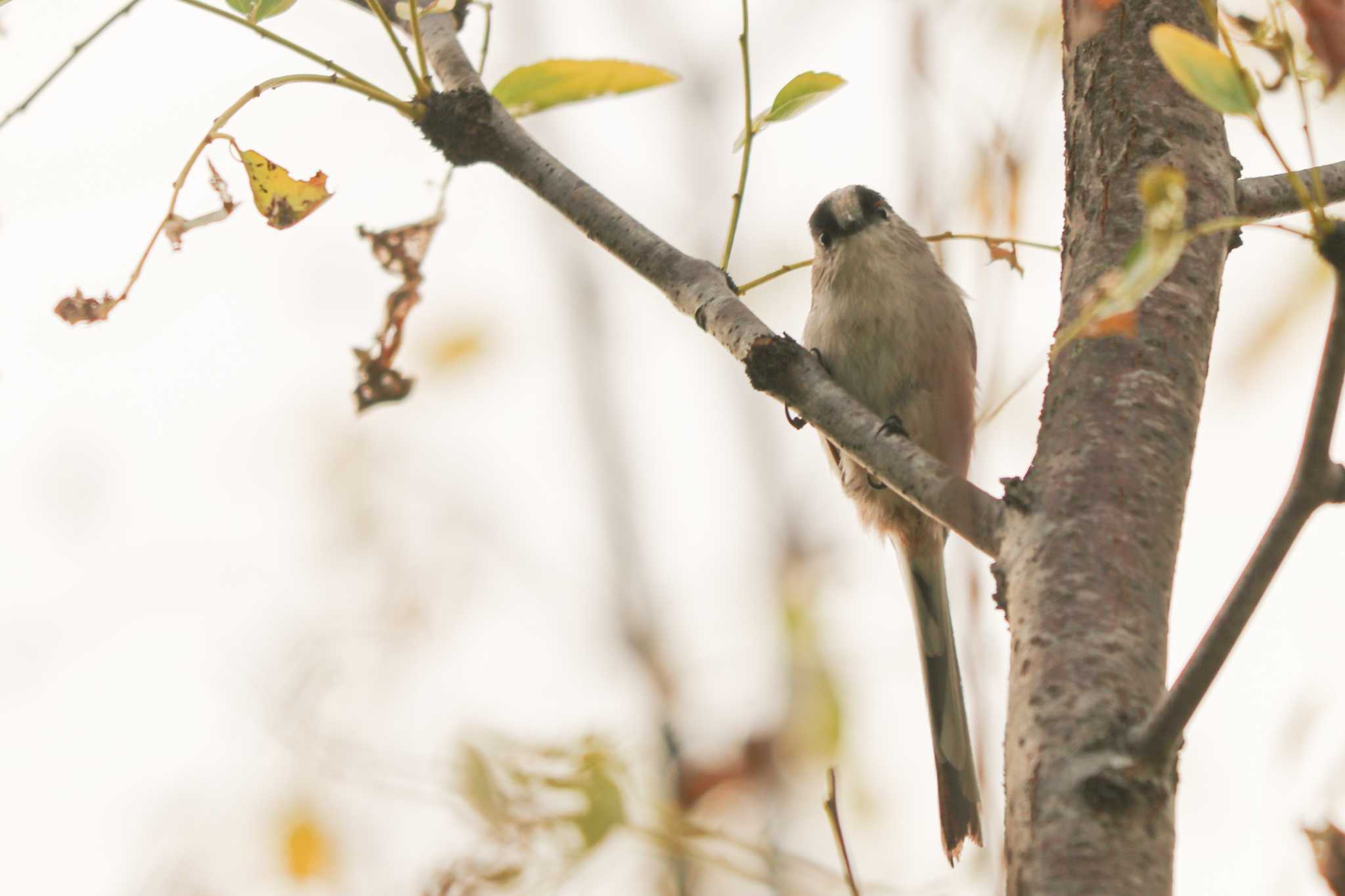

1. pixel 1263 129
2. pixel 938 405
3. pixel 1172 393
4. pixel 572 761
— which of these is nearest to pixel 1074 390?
pixel 1172 393

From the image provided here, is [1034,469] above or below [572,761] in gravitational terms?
above

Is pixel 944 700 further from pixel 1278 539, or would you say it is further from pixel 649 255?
pixel 1278 539

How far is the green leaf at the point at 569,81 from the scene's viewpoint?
64.0 inches

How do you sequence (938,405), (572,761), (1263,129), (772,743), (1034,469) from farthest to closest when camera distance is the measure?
(938,405), (772,743), (572,761), (1034,469), (1263,129)

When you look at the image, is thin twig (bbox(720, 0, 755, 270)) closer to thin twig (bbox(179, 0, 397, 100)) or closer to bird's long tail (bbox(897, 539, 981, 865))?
thin twig (bbox(179, 0, 397, 100))

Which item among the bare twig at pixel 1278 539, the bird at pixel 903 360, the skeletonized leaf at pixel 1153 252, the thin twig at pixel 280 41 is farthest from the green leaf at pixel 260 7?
the bird at pixel 903 360

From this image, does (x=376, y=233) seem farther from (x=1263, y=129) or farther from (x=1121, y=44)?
(x=1263, y=129)

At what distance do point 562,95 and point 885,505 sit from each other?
5.98ft

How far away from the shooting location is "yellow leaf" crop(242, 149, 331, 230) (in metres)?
1.69

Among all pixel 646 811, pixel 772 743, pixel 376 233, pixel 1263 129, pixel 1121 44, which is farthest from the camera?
pixel 772 743

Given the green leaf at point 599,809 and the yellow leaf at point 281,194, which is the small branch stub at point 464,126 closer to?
the yellow leaf at point 281,194

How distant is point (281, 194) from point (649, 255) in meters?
0.50

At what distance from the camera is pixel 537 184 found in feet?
5.68

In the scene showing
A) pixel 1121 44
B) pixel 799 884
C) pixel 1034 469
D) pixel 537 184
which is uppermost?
pixel 1121 44
